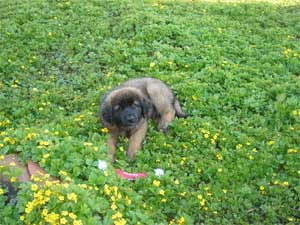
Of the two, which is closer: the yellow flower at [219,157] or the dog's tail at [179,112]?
→ the yellow flower at [219,157]

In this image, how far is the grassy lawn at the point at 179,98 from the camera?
5105 millimetres

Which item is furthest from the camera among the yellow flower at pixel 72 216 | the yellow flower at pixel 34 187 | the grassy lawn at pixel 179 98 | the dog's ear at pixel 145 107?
the dog's ear at pixel 145 107

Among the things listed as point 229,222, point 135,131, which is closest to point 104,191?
point 229,222

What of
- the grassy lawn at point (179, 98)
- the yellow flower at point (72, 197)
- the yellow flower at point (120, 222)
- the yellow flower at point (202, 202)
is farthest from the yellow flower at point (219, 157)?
the yellow flower at point (72, 197)

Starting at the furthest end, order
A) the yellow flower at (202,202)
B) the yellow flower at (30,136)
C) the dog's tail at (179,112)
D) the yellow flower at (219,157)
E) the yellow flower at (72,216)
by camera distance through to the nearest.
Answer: the dog's tail at (179,112), the yellow flower at (219,157), the yellow flower at (202,202), the yellow flower at (30,136), the yellow flower at (72,216)

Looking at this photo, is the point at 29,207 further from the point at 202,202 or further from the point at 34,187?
the point at 202,202

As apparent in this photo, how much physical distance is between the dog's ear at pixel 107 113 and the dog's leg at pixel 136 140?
1.35ft

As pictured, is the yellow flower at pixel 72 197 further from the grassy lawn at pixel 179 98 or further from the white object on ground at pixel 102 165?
the white object on ground at pixel 102 165

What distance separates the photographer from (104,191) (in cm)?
486

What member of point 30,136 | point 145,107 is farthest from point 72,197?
point 145,107

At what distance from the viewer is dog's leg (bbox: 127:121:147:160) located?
6680 mm

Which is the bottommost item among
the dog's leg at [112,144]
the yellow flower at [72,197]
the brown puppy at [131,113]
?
the dog's leg at [112,144]

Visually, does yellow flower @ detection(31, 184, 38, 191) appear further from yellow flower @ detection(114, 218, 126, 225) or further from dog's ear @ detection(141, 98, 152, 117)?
dog's ear @ detection(141, 98, 152, 117)

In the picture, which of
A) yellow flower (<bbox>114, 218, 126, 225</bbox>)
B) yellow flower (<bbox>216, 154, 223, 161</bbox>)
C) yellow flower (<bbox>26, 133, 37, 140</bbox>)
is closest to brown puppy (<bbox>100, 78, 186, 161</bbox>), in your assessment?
yellow flower (<bbox>216, 154, 223, 161</bbox>)
